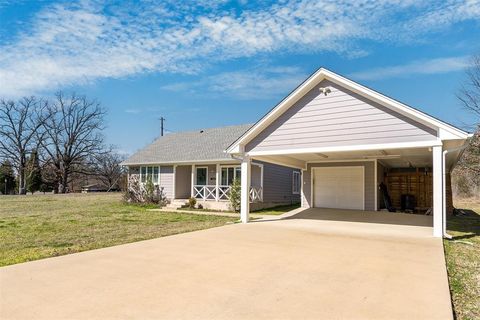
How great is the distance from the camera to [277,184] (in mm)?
19344

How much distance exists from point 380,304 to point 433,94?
18697mm

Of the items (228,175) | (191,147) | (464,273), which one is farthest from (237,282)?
(191,147)

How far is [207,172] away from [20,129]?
34.7 m

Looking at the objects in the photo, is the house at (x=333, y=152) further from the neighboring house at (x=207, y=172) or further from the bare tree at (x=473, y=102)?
the bare tree at (x=473, y=102)

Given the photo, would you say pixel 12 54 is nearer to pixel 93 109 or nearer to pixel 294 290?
pixel 294 290

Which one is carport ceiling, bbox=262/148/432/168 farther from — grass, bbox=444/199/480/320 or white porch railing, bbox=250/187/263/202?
grass, bbox=444/199/480/320

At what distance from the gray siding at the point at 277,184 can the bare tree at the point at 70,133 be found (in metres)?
32.8

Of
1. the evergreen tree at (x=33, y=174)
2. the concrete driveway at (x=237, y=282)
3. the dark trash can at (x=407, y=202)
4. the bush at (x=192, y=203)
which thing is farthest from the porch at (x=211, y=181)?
the evergreen tree at (x=33, y=174)

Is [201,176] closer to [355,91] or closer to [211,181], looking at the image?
[211,181]

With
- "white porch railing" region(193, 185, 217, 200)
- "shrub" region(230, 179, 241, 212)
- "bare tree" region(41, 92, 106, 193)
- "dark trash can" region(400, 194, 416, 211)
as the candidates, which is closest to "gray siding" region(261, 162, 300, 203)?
"shrub" region(230, 179, 241, 212)

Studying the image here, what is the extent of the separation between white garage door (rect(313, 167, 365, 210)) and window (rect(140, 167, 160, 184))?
1082 cm

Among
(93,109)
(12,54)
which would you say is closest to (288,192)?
(12,54)

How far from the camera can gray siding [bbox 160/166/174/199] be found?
20375 millimetres

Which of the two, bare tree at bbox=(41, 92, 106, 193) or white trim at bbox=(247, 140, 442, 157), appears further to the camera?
bare tree at bbox=(41, 92, 106, 193)
